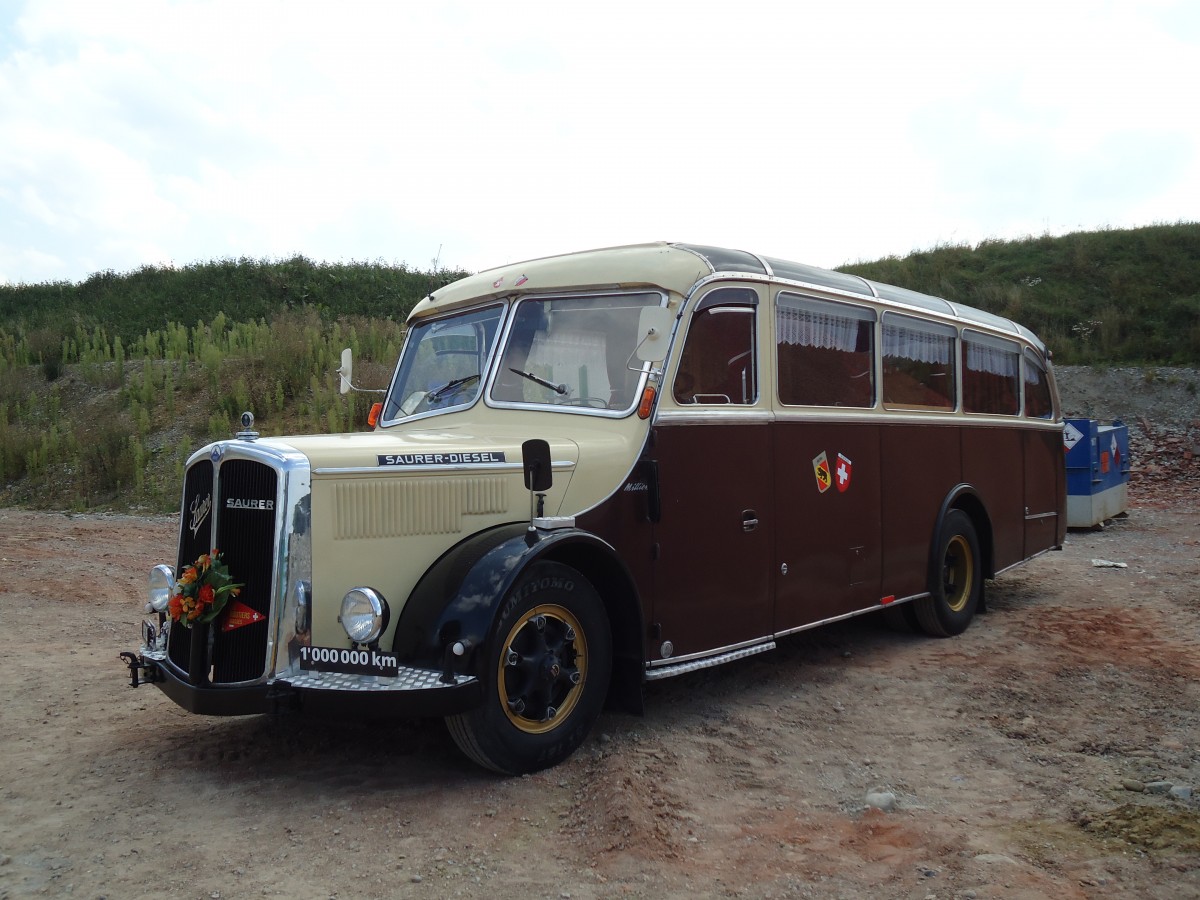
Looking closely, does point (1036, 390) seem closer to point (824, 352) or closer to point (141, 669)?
point (824, 352)

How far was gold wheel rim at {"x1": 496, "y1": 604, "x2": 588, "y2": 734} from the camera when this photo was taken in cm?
433

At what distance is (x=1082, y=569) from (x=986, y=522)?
121 inches

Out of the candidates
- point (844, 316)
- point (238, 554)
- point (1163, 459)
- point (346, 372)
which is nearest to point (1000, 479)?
point (844, 316)

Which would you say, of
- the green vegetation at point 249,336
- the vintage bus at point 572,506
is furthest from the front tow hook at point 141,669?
the green vegetation at point 249,336

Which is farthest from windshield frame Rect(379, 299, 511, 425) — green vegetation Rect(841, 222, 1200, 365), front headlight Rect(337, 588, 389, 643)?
green vegetation Rect(841, 222, 1200, 365)

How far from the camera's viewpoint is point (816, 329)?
19.7 ft

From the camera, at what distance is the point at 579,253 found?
558 centimetres

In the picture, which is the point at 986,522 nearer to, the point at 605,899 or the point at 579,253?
the point at 579,253

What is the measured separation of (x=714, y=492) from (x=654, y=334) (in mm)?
935

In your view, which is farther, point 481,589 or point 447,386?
point 447,386

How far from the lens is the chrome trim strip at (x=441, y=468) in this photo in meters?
4.16

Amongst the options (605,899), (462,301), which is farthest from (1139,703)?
(462,301)

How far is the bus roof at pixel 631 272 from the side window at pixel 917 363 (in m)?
0.76

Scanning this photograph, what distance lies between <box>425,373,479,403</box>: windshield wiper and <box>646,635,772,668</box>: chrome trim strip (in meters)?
1.82
